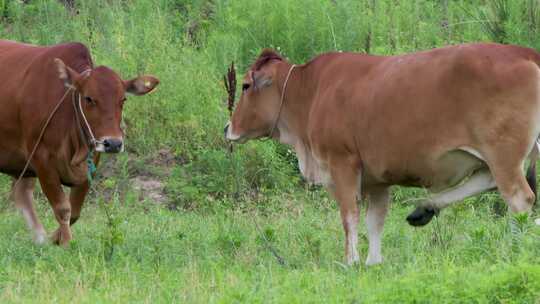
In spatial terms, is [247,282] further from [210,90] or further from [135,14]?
[135,14]

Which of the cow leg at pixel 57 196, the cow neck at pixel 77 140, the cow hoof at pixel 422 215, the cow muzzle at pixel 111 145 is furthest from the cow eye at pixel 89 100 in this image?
the cow hoof at pixel 422 215

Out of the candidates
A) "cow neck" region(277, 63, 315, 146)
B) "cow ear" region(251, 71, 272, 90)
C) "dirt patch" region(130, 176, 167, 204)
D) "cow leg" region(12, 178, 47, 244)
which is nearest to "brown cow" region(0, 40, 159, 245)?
"cow leg" region(12, 178, 47, 244)

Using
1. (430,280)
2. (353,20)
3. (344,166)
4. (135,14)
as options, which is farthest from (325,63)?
(135,14)

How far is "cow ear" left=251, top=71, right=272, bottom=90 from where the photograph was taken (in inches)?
390

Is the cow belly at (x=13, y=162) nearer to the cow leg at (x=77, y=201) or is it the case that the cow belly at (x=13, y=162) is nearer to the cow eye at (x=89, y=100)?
the cow leg at (x=77, y=201)

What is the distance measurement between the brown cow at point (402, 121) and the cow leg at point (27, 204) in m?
1.82

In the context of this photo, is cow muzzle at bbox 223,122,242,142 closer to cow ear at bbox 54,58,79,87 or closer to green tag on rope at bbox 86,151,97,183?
green tag on rope at bbox 86,151,97,183

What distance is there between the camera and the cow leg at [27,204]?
10586mm

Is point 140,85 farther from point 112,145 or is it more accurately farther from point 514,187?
point 514,187

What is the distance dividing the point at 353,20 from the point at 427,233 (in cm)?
458

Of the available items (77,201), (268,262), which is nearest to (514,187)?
(268,262)

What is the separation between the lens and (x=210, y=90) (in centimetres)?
1308

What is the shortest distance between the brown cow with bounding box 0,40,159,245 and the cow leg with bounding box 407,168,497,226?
2.21 metres

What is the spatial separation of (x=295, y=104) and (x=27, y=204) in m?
2.49
